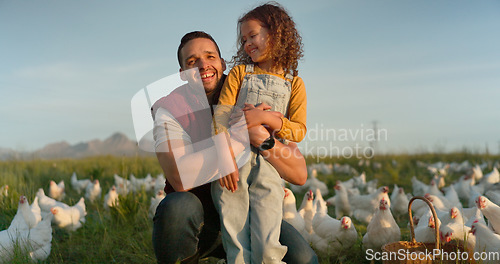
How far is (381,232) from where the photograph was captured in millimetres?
3404

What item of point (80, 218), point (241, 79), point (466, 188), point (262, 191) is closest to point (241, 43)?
point (241, 79)

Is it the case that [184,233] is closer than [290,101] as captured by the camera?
Yes

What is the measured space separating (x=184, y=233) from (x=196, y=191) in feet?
1.12

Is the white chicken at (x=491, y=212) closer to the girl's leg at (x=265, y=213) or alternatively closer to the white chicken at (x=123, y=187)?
the girl's leg at (x=265, y=213)

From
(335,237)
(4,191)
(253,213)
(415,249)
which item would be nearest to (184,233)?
(253,213)

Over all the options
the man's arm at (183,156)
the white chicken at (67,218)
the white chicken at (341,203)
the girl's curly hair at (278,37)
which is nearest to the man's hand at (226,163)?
the man's arm at (183,156)

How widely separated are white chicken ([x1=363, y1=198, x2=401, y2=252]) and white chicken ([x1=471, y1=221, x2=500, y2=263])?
647 mm

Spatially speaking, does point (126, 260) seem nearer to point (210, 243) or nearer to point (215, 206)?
point (210, 243)

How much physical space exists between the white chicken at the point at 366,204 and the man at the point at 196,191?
9.74ft

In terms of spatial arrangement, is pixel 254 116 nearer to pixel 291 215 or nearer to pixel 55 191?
pixel 291 215

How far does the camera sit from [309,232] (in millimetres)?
3865

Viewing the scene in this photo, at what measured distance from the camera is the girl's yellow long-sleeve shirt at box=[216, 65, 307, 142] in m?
2.43

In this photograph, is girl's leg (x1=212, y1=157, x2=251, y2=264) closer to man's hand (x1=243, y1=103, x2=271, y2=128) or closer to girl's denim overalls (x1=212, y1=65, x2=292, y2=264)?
girl's denim overalls (x1=212, y1=65, x2=292, y2=264)

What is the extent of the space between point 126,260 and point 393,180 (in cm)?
651
